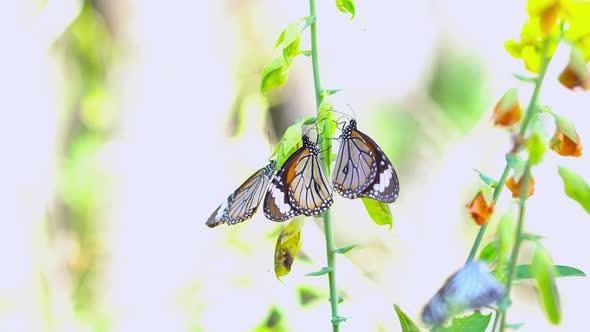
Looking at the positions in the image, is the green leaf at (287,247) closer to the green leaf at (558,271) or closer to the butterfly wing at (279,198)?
the butterfly wing at (279,198)

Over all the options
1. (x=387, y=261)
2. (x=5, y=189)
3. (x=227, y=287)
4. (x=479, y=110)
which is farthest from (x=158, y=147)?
(x=479, y=110)

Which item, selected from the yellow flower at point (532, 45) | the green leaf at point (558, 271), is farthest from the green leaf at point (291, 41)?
the green leaf at point (558, 271)

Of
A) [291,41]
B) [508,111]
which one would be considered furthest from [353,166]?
[508,111]

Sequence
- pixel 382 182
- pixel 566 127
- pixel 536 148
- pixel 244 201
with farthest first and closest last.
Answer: pixel 244 201
pixel 382 182
pixel 566 127
pixel 536 148

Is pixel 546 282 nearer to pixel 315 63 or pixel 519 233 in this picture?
pixel 519 233

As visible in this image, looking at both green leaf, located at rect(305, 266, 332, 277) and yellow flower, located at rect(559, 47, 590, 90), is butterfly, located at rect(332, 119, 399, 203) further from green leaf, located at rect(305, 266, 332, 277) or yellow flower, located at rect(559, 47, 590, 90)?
yellow flower, located at rect(559, 47, 590, 90)

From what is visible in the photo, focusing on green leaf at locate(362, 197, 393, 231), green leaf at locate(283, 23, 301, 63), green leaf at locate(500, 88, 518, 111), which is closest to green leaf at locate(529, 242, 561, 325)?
green leaf at locate(500, 88, 518, 111)
